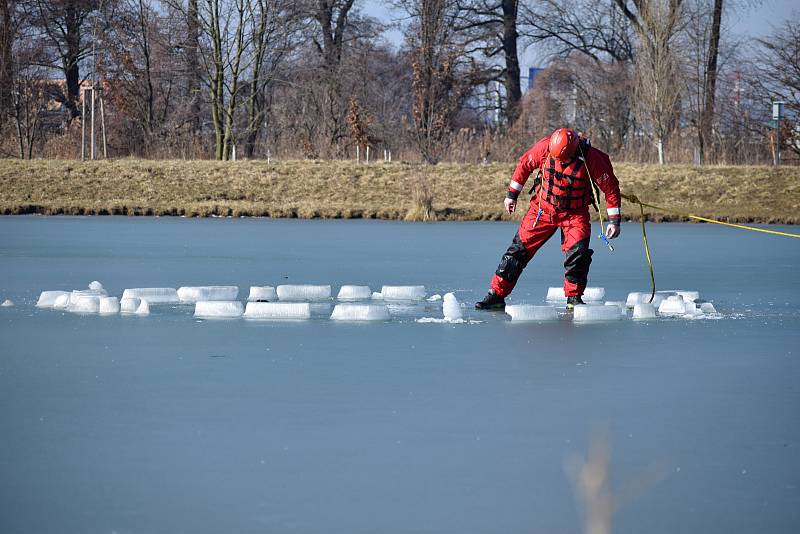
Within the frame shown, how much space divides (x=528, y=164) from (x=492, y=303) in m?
1.15

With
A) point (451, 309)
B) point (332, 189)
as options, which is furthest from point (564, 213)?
point (332, 189)

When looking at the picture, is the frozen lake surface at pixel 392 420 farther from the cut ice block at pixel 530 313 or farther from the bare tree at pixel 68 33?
the bare tree at pixel 68 33

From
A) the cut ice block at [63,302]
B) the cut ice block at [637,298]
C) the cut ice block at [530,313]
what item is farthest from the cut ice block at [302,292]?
the cut ice block at [637,298]

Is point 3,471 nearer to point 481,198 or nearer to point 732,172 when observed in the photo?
point 481,198

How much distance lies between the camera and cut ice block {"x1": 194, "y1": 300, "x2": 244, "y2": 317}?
9.00 meters

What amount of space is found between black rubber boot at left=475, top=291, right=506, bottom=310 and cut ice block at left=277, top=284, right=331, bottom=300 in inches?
52.2

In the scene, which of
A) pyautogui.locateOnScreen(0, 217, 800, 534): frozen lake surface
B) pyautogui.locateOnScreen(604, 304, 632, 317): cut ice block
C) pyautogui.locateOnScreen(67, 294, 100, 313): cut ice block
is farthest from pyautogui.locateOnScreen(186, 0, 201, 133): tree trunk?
pyautogui.locateOnScreen(604, 304, 632, 317): cut ice block

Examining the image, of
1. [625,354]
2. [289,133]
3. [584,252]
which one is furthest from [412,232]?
[289,133]

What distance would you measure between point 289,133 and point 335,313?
3887 cm

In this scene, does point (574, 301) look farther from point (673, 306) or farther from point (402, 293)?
point (402, 293)

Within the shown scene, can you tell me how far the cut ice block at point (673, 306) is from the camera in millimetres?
9492

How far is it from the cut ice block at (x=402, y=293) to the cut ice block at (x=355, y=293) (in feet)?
0.48

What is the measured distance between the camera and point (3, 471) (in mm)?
4348

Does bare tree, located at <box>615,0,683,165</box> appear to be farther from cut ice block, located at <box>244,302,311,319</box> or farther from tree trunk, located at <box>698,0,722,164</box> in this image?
cut ice block, located at <box>244,302,311,319</box>
